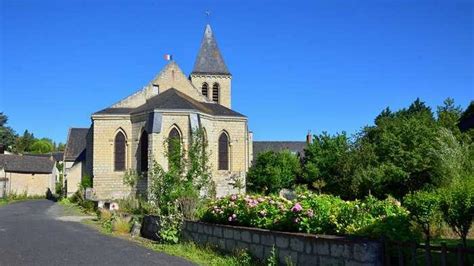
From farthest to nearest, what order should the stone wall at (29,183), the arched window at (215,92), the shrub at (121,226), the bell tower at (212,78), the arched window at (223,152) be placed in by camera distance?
the stone wall at (29,183)
the arched window at (215,92)
the bell tower at (212,78)
the arched window at (223,152)
the shrub at (121,226)

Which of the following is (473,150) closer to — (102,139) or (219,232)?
(219,232)

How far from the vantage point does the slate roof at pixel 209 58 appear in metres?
47.2

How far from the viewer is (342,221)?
7535mm

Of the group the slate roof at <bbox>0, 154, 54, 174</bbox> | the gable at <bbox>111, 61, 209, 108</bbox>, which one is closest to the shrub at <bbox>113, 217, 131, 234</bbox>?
the gable at <bbox>111, 61, 209, 108</bbox>

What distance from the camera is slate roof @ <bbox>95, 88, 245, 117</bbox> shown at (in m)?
32.0

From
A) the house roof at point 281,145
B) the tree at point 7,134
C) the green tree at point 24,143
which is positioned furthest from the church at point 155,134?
the green tree at point 24,143

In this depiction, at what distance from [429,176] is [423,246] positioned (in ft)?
68.7

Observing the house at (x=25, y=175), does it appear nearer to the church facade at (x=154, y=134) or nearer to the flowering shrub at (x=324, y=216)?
the church facade at (x=154, y=134)

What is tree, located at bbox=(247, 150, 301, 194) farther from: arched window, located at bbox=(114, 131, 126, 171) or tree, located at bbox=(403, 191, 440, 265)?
tree, located at bbox=(403, 191, 440, 265)

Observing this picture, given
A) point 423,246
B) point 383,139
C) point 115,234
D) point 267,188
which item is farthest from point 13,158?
point 423,246

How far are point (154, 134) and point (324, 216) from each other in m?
23.8

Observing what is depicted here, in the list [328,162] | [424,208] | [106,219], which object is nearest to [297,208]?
[424,208]

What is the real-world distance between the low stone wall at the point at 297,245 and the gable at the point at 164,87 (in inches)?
1026

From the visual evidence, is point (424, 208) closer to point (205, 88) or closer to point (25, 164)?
point (205, 88)
